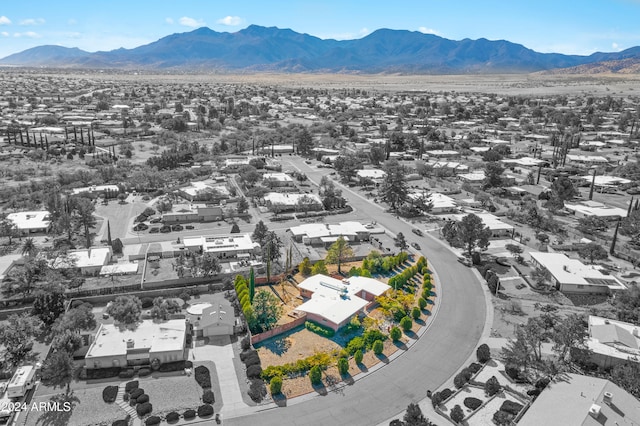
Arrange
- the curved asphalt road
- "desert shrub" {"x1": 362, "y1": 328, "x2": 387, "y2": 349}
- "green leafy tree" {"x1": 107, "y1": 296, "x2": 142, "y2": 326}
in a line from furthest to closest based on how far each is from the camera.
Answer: "green leafy tree" {"x1": 107, "y1": 296, "x2": 142, "y2": 326} → "desert shrub" {"x1": 362, "y1": 328, "x2": 387, "y2": 349} → the curved asphalt road

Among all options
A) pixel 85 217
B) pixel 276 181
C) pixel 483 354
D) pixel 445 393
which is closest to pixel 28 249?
pixel 85 217

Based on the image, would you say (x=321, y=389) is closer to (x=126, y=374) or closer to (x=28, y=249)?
(x=126, y=374)

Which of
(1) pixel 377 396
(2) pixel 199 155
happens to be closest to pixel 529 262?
(1) pixel 377 396

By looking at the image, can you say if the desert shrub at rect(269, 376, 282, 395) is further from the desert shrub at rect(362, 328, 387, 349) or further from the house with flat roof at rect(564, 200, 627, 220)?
the house with flat roof at rect(564, 200, 627, 220)

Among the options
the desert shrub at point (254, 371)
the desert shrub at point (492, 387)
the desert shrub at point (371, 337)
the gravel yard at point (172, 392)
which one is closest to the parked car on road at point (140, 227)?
the gravel yard at point (172, 392)

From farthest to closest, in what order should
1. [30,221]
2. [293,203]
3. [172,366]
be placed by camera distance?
[293,203], [30,221], [172,366]

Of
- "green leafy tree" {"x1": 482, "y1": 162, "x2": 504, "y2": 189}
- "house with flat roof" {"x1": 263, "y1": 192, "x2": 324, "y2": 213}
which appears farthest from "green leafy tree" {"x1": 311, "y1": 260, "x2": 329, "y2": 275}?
"green leafy tree" {"x1": 482, "y1": 162, "x2": 504, "y2": 189}

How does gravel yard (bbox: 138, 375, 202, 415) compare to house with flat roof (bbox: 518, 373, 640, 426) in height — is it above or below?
below
